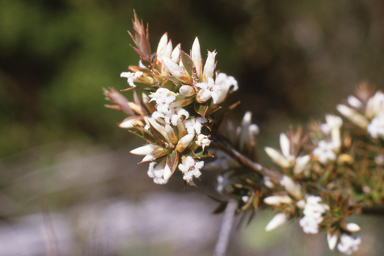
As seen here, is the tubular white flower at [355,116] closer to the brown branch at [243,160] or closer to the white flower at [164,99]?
the brown branch at [243,160]

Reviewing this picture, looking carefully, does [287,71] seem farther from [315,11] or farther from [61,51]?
[61,51]

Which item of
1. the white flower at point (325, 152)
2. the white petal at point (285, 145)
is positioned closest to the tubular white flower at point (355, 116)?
the white flower at point (325, 152)

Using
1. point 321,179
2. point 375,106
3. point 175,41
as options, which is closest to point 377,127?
point 375,106

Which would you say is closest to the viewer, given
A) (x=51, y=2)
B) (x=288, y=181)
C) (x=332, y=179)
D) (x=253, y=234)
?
(x=288, y=181)

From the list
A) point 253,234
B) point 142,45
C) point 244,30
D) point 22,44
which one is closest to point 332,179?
point 142,45

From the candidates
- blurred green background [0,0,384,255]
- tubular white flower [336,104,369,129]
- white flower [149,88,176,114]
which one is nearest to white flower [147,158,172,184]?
white flower [149,88,176,114]

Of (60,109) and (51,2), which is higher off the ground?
(51,2)
